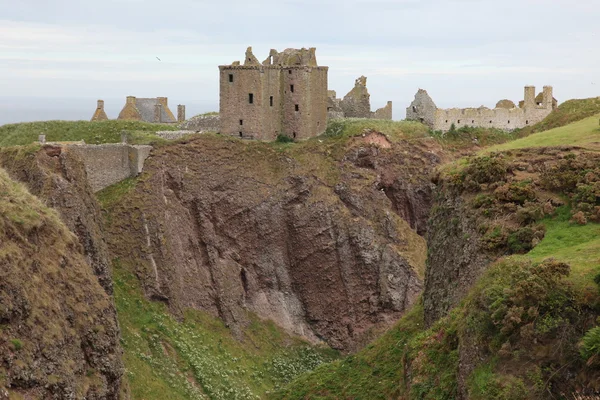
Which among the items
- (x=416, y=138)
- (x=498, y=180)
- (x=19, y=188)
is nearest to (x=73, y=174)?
(x=19, y=188)

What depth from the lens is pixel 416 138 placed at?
245 ft

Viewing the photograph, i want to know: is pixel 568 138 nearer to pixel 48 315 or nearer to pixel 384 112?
pixel 48 315

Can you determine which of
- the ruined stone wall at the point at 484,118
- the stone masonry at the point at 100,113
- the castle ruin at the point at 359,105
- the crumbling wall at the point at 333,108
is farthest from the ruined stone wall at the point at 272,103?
the stone masonry at the point at 100,113

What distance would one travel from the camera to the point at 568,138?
43344 millimetres

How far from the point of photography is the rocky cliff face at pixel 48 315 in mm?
25750

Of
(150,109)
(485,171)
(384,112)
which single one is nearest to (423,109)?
(384,112)

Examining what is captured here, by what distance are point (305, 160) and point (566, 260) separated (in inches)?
1686

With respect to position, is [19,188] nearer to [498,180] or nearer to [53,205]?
[53,205]

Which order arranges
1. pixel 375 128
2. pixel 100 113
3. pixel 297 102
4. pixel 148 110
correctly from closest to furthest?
pixel 297 102 < pixel 375 128 < pixel 100 113 < pixel 148 110

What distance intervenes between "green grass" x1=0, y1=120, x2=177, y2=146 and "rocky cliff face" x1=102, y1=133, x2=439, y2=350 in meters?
3.11

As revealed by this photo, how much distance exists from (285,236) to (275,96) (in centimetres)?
1151

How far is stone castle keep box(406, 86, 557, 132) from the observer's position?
7731cm

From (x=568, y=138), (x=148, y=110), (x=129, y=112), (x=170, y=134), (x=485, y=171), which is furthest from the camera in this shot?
(x=148, y=110)

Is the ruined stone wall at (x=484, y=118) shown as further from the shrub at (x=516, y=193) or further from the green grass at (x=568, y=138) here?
the shrub at (x=516, y=193)
